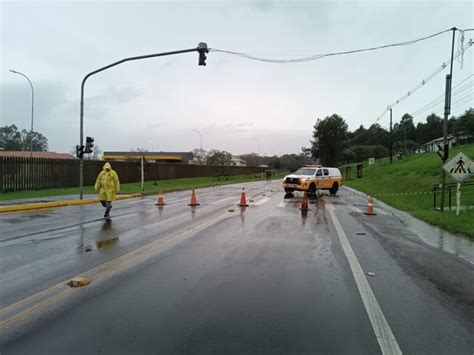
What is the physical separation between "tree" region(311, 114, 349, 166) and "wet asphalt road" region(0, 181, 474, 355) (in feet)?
271

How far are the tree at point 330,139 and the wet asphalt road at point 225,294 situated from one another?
82671 mm

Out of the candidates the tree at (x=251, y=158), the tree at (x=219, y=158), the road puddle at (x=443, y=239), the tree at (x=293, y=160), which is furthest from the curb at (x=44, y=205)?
the tree at (x=251, y=158)

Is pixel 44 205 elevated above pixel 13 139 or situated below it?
below

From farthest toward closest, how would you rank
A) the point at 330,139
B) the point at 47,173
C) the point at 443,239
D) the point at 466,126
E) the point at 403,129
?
the point at 403,129 → the point at 330,139 → the point at 466,126 → the point at 47,173 → the point at 443,239

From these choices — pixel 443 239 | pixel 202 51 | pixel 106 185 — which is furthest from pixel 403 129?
pixel 106 185

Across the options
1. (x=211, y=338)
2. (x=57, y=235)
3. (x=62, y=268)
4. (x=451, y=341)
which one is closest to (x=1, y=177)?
(x=57, y=235)

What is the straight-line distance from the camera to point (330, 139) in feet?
296

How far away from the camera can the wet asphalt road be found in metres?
3.77

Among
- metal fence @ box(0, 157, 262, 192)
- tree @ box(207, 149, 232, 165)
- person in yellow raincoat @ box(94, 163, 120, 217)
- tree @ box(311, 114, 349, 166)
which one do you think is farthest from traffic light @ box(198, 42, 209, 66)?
tree @ box(311, 114, 349, 166)

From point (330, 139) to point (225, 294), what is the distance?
8859 cm

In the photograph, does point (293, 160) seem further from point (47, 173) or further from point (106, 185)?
point (106, 185)

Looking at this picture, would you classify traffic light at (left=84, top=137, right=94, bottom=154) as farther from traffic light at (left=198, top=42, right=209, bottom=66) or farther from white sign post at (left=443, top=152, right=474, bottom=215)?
white sign post at (left=443, top=152, right=474, bottom=215)

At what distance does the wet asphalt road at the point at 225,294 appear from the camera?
12.4ft

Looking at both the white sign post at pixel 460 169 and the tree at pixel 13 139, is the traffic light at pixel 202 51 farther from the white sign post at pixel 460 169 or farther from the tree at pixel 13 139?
the tree at pixel 13 139
